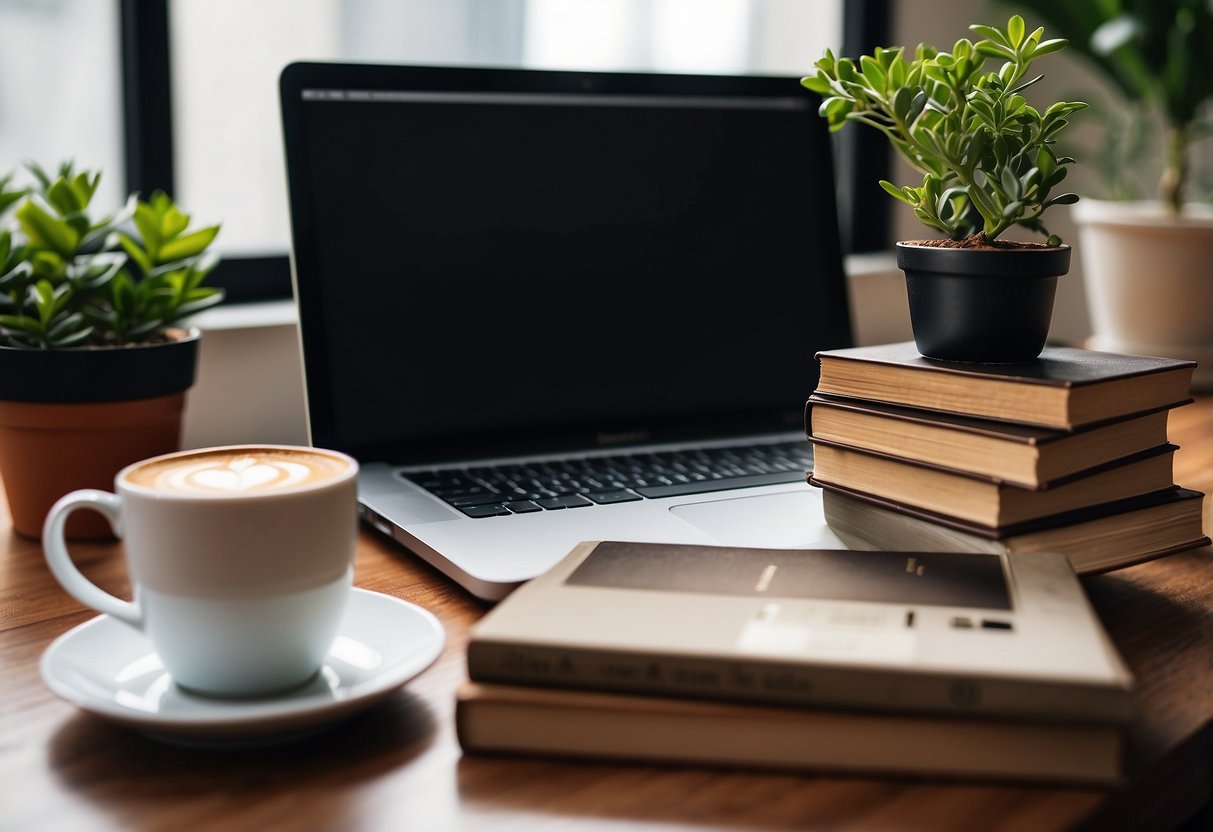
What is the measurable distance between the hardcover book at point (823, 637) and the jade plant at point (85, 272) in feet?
1.42

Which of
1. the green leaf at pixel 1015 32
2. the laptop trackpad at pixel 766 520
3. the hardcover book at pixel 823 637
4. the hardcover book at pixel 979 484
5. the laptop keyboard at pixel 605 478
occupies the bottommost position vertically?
the laptop trackpad at pixel 766 520

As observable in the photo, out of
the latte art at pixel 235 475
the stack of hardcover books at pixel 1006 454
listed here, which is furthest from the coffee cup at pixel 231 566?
the stack of hardcover books at pixel 1006 454

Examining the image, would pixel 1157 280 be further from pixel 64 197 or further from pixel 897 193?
pixel 64 197

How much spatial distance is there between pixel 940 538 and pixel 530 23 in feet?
3.51

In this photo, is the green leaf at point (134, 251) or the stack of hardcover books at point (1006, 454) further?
the green leaf at point (134, 251)

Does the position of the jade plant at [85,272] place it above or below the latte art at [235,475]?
above

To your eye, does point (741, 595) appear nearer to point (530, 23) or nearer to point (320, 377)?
point (320, 377)

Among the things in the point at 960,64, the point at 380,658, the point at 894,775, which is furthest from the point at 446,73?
the point at 894,775

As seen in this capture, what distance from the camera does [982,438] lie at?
630 mm

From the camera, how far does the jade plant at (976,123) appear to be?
0.68 metres

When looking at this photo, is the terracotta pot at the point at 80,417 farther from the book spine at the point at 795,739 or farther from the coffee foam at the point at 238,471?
the book spine at the point at 795,739

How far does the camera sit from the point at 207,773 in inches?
19.2

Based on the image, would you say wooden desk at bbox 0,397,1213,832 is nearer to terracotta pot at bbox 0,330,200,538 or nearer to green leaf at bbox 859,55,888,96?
terracotta pot at bbox 0,330,200,538

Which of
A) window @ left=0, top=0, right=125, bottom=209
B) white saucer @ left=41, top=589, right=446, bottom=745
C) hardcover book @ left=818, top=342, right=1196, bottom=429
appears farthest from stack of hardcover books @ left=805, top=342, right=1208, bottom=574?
window @ left=0, top=0, right=125, bottom=209
